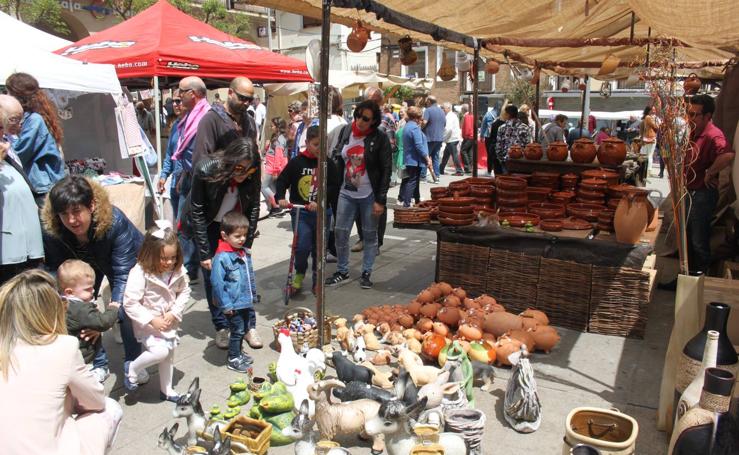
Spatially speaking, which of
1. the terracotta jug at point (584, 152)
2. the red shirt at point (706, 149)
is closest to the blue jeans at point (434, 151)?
the terracotta jug at point (584, 152)

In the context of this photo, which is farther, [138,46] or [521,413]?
[138,46]

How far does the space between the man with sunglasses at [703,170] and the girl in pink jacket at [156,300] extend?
4223 millimetres

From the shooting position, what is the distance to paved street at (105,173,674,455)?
3.07m

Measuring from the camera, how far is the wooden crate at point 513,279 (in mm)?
4742

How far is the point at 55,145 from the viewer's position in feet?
14.7

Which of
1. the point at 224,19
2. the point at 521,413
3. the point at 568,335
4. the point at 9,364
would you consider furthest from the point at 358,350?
the point at 224,19

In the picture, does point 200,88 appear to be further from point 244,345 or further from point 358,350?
point 358,350

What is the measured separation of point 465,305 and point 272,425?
6.61ft

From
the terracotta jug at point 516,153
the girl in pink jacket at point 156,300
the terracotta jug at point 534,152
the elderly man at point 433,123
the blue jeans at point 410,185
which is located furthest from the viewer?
the elderly man at point 433,123

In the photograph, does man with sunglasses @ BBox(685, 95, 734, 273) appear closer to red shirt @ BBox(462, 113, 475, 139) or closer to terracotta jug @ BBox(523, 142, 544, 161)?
terracotta jug @ BBox(523, 142, 544, 161)

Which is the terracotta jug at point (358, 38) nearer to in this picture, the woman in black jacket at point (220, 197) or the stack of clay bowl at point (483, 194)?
the woman in black jacket at point (220, 197)

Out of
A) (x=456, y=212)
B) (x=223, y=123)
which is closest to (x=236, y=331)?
(x=223, y=123)

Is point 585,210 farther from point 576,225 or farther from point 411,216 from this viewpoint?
point 411,216

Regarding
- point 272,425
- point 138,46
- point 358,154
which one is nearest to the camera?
point 272,425
